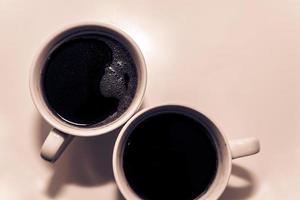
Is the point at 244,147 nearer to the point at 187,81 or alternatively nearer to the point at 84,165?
the point at 187,81


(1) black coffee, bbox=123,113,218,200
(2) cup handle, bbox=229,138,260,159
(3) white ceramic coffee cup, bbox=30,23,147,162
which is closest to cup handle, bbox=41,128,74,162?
(3) white ceramic coffee cup, bbox=30,23,147,162

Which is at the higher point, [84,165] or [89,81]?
[89,81]

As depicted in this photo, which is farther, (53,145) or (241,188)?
→ (241,188)

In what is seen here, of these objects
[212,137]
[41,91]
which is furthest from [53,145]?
[212,137]

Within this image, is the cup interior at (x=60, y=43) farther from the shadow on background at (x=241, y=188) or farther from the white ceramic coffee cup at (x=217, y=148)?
the shadow on background at (x=241, y=188)

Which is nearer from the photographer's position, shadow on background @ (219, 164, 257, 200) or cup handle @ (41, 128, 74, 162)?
cup handle @ (41, 128, 74, 162)

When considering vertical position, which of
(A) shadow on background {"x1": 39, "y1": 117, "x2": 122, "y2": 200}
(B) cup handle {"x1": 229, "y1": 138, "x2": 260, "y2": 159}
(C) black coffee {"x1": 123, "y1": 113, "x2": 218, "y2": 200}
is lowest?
(A) shadow on background {"x1": 39, "y1": 117, "x2": 122, "y2": 200}

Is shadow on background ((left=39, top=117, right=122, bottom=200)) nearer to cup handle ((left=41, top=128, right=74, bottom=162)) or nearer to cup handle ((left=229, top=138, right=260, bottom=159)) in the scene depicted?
cup handle ((left=41, top=128, right=74, bottom=162))

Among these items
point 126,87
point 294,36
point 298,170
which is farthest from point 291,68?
point 126,87
